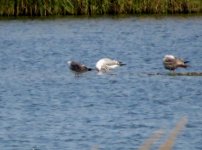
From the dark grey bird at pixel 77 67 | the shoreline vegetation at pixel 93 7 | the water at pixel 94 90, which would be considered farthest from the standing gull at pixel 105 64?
the shoreline vegetation at pixel 93 7

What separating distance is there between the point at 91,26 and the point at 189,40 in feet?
18.7

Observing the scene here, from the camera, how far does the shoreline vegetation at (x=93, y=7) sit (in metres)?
34.0

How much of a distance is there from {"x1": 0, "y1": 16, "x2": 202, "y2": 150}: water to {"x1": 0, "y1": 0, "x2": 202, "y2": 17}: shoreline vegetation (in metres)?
2.57

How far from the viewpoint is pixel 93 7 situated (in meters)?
34.6

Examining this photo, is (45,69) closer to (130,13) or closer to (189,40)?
(189,40)

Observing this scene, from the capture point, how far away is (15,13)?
34.2 metres

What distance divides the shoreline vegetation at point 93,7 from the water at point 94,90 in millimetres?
2572

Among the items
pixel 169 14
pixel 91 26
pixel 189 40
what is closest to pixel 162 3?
pixel 169 14

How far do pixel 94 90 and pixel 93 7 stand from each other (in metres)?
18.6

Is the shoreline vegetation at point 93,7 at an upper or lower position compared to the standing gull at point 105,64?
lower

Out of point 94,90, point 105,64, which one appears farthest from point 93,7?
point 94,90

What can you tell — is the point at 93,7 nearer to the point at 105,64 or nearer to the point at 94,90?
the point at 105,64

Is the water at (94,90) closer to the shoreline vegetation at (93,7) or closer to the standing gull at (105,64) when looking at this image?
the standing gull at (105,64)

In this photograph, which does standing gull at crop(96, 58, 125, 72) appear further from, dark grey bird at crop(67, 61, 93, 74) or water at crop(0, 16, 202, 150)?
dark grey bird at crop(67, 61, 93, 74)
